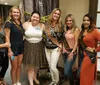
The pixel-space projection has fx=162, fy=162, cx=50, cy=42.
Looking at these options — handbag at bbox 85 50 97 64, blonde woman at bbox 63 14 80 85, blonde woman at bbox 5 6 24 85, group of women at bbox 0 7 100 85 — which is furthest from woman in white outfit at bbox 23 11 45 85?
handbag at bbox 85 50 97 64

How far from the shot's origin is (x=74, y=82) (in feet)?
9.68

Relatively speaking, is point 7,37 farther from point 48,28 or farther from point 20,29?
point 48,28

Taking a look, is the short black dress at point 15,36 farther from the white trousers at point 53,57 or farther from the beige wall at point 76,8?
the beige wall at point 76,8

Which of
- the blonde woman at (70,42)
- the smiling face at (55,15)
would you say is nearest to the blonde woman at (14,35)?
the smiling face at (55,15)

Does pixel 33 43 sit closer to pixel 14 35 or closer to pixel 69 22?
pixel 14 35

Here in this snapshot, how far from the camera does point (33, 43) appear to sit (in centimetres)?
276

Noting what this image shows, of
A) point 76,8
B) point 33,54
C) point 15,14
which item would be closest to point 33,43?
point 33,54

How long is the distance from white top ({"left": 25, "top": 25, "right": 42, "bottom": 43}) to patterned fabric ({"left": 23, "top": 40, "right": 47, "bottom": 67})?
7cm

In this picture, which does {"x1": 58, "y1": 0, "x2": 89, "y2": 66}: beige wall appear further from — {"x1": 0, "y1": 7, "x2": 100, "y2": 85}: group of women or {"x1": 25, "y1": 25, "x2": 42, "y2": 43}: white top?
{"x1": 25, "y1": 25, "x2": 42, "y2": 43}: white top

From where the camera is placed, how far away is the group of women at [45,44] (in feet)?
7.91

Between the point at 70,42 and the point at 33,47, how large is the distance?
25.1 inches

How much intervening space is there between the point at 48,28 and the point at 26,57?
638 mm

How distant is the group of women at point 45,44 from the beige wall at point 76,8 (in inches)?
26.5

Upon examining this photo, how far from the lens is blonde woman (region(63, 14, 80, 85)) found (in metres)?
2.71
